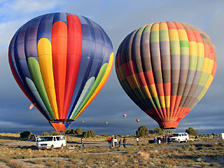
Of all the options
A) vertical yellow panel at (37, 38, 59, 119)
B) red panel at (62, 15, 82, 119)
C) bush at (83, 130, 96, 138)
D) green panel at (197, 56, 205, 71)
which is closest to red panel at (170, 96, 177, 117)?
green panel at (197, 56, 205, 71)

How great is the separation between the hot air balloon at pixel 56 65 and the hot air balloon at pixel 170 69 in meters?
6.96

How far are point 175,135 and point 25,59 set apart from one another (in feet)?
73.3

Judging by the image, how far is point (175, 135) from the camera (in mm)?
35688

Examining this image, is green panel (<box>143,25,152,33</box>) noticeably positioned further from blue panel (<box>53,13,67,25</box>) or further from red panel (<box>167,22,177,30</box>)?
blue panel (<box>53,13,67,25</box>)

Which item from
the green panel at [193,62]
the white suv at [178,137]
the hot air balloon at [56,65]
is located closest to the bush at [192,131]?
the white suv at [178,137]

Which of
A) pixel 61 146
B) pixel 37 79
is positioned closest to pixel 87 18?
pixel 37 79

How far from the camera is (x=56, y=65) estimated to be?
28812 mm

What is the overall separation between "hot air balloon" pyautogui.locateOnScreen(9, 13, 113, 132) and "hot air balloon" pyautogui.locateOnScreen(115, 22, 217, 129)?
6.96 metres

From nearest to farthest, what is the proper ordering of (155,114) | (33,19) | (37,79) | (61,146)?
(61,146), (37,79), (33,19), (155,114)

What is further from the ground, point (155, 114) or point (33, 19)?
point (33, 19)

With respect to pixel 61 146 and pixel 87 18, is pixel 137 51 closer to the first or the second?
pixel 87 18

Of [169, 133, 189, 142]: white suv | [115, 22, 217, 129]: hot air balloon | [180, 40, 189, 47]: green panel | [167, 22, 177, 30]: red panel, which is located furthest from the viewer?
[167, 22, 177, 30]: red panel

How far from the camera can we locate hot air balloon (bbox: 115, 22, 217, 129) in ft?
109

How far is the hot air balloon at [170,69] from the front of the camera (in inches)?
1314
